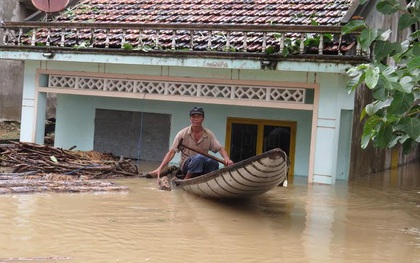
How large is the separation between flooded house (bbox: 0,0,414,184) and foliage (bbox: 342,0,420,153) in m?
4.54

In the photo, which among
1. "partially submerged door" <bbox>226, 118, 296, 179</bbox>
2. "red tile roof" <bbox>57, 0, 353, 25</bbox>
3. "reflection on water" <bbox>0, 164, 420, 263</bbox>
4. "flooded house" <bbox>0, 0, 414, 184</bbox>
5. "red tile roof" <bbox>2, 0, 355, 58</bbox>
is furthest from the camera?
"partially submerged door" <bbox>226, 118, 296, 179</bbox>

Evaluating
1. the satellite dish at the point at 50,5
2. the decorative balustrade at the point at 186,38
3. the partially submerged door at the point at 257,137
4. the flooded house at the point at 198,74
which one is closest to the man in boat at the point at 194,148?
the flooded house at the point at 198,74

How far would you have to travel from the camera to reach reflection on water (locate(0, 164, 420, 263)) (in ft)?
22.0

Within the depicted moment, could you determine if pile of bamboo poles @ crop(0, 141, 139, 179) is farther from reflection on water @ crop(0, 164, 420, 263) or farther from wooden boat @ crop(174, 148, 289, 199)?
wooden boat @ crop(174, 148, 289, 199)

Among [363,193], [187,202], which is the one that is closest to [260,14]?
[363,193]

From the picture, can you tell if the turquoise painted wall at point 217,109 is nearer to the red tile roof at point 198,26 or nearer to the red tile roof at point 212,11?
the red tile roof at point 198,26

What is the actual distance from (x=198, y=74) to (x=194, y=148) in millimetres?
3302

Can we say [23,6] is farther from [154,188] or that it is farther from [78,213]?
[78,213]

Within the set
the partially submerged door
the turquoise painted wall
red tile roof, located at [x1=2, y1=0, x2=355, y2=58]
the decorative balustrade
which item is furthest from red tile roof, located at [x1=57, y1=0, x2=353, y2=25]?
the partially submerged door

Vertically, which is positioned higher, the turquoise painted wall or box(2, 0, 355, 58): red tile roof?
box(2, 0, 355, 58): red tile roof

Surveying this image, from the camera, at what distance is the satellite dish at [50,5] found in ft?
52.1

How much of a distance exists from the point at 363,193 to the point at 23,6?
1418 cm

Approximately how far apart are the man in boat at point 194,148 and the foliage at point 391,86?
3429mm

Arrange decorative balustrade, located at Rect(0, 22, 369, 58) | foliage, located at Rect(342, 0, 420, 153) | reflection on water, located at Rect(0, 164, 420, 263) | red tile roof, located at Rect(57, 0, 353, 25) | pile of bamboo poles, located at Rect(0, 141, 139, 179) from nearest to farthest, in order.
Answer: foliage, located at Rect(342, 0, 420, 153)
reflection on water, located at Rect(0, 164, 420, 263)
pile of bamboo poles, located at Rect(0, 141, 139, 179)
decorative balustrade, located at Rect(0, 22, 369, 58)
red tile roof, located at Rect(57, 0, 353, 25)
